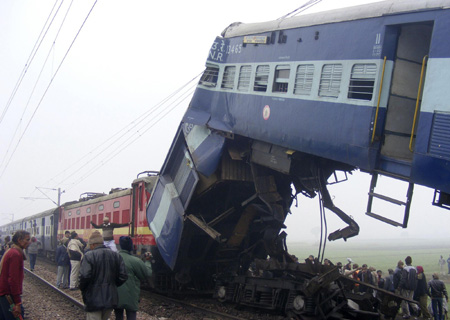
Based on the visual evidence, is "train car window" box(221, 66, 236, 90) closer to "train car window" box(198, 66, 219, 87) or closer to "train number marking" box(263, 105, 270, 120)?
"train car window" box(198, 66, 219, 87)

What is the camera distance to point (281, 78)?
9078mm

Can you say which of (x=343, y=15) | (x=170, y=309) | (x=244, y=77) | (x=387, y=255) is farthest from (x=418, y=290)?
(x=387, y=255)

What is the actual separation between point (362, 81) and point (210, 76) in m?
4.23

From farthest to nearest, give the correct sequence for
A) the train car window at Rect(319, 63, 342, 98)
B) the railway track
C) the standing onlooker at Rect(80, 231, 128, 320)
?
the railway track
the train car window at Rect(319, 63, 342, 98)
the standing onlooker at Rect(80, 231, 128, 320)

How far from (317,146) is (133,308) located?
3742 millimetres

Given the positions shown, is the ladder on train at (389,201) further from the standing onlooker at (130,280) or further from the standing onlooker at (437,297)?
the standing onlooker at (437,297)

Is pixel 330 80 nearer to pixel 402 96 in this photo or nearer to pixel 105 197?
pixel 402 96

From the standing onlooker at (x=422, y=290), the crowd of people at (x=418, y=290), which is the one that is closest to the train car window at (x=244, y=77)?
the crowd of people at (x=418, y=290)

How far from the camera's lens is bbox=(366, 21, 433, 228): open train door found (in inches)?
282

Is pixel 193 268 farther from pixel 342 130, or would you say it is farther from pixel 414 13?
pixel 414 13

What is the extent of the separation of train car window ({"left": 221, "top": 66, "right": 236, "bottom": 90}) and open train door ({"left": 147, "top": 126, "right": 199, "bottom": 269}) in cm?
193

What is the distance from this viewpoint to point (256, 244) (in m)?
12.2

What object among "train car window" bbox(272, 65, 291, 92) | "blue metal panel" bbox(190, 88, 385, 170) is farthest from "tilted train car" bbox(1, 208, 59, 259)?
"train car window" bbox(272, 65, 291, 92)

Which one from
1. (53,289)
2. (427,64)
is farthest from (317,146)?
(53,289)
